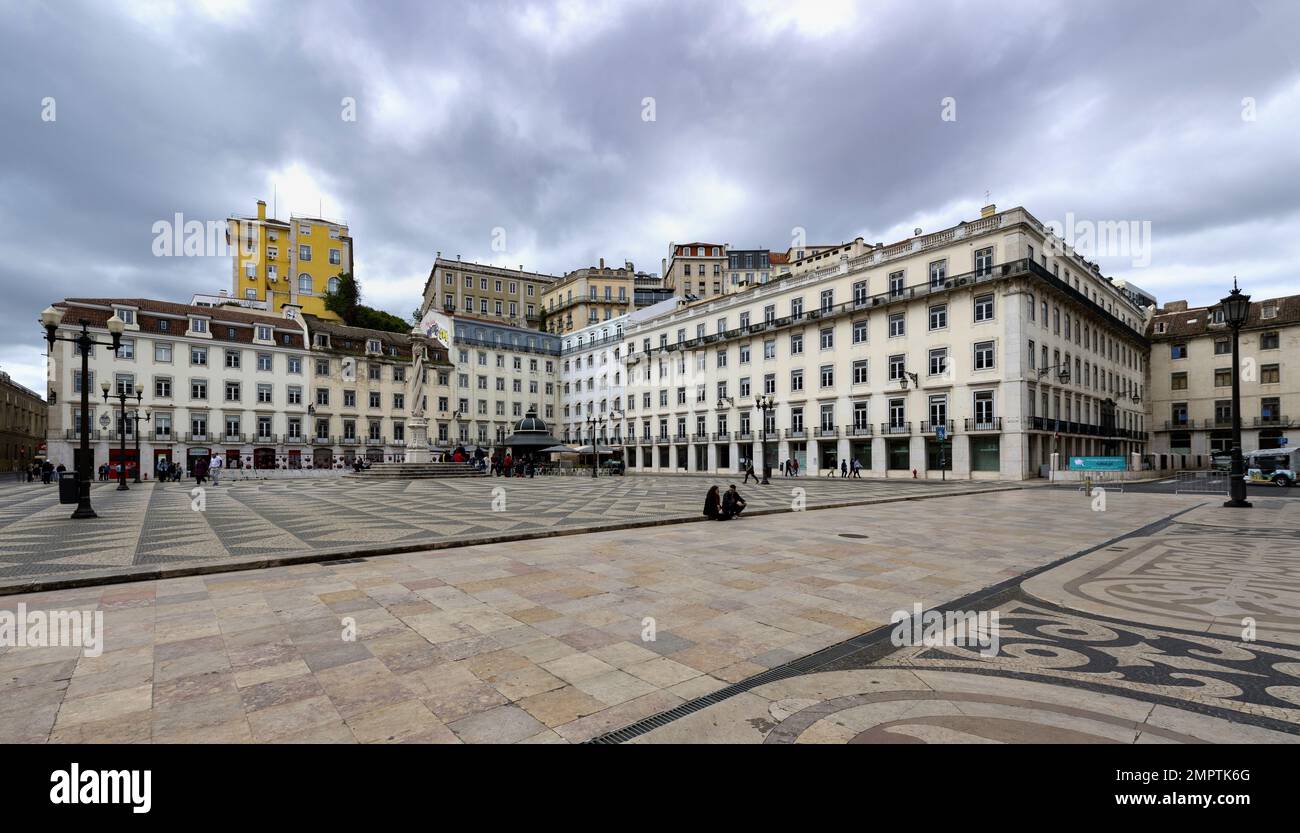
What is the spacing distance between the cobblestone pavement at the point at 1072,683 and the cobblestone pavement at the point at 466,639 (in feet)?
0.53

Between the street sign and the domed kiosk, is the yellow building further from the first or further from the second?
the street sign

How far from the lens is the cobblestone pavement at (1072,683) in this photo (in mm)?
3062

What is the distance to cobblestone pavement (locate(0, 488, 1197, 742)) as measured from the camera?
331cm

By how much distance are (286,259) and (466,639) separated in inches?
3283

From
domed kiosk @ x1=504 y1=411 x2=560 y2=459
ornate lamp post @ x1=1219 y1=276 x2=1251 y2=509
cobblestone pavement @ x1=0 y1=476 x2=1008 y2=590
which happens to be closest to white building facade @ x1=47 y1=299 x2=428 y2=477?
domed kiosk @ x1=504 y1=411 x2=560 y2=459

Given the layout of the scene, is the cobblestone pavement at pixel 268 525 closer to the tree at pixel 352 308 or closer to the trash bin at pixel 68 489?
Answer: the trash bin at pixel 68 489

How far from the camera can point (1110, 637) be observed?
15.6ft

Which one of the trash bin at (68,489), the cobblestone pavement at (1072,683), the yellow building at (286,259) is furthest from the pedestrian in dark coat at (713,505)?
the yellow building at (286,259)

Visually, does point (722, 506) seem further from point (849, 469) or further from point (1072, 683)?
point (849, 469)

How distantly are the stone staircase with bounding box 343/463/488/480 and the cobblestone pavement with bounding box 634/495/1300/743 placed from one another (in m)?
31.6

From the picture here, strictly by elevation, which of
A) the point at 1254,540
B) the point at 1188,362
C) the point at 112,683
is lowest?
the point at 1254,540
